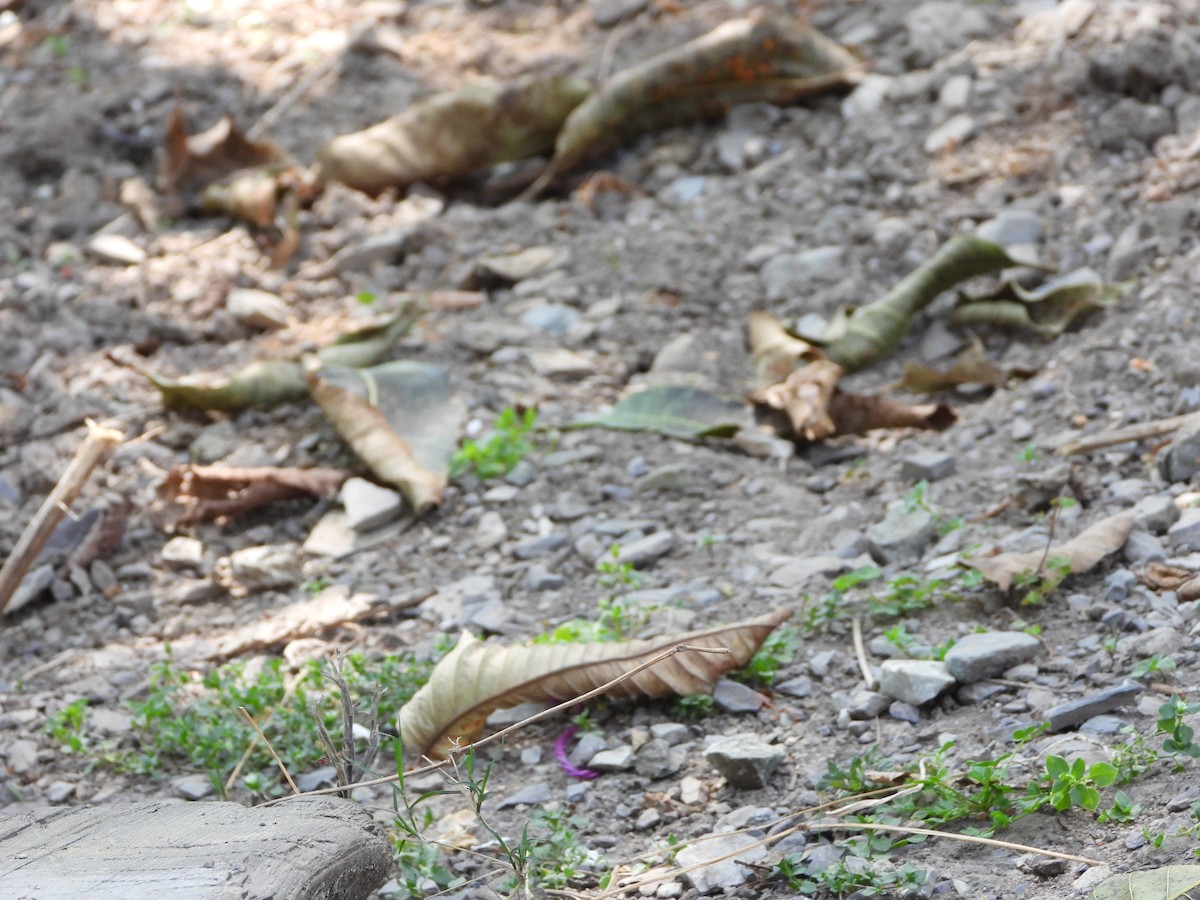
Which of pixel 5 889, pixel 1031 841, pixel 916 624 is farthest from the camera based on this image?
pixel 916 624

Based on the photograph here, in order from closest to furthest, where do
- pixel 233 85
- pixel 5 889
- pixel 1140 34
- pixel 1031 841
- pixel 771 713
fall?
pixel 5 889 → pixel 1031 841 → pixel 771 713 → pixel 1140 34 → pixel 233 85

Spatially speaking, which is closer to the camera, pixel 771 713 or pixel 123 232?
pixel 771 713

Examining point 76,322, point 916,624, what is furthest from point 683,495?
point 76,322

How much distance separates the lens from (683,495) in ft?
9.50

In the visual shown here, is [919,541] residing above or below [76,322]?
below

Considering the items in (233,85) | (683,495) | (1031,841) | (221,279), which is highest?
(233,85)

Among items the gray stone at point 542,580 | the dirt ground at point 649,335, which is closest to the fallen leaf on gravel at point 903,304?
the dirt ground at point 649,335

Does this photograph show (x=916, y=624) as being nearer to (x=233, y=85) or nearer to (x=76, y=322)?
(x=76, y=322)

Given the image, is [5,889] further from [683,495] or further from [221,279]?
[221,279]

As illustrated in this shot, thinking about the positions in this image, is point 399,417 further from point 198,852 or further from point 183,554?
point 198,852

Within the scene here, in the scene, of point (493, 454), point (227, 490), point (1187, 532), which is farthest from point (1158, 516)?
point (227, 490)

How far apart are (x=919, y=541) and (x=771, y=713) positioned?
573mm

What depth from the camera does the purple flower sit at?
6.58ft

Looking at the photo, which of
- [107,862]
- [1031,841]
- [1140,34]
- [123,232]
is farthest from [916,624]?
[123,232]
